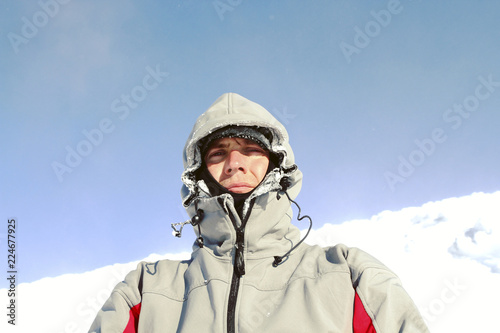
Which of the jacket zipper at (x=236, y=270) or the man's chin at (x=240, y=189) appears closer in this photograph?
the jacket zipper at (x=236, y=270)

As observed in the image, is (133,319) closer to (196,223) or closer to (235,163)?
(196,223)

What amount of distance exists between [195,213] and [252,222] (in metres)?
0.50

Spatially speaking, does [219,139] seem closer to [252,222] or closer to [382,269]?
[252,222]

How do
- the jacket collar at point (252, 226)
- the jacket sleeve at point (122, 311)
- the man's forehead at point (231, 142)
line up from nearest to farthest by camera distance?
the jacket sleeve at point (122, 311)
the jacket collar at point (252, 226)
the man's forehead at point (231, 142)

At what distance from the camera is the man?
83.2 inches

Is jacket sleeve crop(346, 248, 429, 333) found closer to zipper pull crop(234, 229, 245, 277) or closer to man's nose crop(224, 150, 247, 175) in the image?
zipper pull crop(234, 229, 245, 277)

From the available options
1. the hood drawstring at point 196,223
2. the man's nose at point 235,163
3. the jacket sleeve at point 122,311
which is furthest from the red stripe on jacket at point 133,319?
the man's nose at point 235,163

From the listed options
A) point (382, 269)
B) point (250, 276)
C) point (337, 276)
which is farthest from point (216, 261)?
point (382, 269)

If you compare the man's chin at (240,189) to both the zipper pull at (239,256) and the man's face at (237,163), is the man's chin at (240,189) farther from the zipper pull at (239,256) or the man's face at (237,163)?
the zipper pull at (239,256)

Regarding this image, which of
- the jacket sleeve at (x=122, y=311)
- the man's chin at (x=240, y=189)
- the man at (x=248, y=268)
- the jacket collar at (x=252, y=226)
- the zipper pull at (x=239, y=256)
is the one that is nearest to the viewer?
the man at (x=248, y=268)

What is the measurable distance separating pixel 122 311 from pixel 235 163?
124cm

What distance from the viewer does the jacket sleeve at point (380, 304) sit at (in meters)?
2.01

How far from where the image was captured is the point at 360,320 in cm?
209

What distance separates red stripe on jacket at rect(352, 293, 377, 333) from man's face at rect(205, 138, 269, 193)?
1068mm
